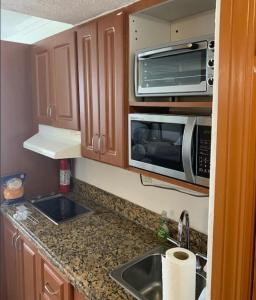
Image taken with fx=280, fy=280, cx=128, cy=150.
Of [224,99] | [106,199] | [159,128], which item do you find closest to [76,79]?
→ [159,128]

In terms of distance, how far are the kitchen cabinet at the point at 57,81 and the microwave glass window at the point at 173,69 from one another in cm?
59

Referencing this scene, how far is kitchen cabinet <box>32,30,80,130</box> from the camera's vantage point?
1.73 meters

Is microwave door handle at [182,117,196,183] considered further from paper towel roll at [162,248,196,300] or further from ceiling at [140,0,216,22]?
ceiling at [140,0,216,22]

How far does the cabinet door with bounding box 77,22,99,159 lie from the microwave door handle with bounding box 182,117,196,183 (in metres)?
0.63

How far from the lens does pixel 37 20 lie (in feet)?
9.02

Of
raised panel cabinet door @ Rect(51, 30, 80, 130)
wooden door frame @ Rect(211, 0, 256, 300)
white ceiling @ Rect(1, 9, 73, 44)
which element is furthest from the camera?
white ceiling @ Rect(1, 9, 73, 44)

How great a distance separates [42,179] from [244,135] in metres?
2.06

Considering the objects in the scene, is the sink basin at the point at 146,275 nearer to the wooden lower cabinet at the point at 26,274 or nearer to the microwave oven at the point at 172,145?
the wooden lower cabinet at the point at 26,274

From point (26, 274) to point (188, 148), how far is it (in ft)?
4.82

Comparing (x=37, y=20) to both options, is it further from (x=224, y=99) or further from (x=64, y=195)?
(x=224, y=99)

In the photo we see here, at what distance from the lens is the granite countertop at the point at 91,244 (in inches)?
48.9

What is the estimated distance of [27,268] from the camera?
6.06 ft

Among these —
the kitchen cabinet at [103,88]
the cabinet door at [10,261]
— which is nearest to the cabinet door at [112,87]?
the kitchen cabinet at [103,88]

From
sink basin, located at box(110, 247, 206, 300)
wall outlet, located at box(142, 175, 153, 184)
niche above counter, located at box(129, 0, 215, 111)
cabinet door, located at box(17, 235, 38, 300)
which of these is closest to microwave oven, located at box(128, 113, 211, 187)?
niche above counter, located at box(129, 0, 215, 111)
